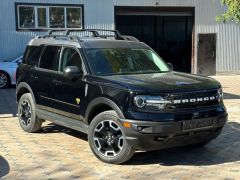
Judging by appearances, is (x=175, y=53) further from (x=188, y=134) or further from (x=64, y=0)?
(x=188, y=134)

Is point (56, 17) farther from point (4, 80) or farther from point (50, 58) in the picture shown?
point (50, 58)

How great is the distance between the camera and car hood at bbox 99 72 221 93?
242 inches

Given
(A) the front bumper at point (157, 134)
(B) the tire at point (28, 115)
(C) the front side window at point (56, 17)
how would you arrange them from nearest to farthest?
(A) the front bumper at point (157, 134) < (B) the tire at point (28, 115) < (C) the front side window at point (56, 17)

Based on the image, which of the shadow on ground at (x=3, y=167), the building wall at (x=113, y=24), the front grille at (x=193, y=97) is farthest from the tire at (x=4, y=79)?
the front grille at (x=193, y=97)

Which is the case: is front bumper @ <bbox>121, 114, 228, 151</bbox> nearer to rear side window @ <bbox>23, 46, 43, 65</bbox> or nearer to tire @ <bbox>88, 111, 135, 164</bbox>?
tire @ <bbox>88, 111, 135, 164</bbox>

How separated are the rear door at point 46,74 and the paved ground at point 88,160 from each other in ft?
2.36

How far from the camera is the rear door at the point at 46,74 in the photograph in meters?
7.73

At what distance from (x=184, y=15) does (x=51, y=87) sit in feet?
49.4

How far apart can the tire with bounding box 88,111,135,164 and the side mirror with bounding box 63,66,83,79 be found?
0.80m

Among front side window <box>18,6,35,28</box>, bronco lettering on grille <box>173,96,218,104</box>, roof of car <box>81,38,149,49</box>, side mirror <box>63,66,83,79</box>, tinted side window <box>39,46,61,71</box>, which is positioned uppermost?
front side window <box>18,6,35,28</box>

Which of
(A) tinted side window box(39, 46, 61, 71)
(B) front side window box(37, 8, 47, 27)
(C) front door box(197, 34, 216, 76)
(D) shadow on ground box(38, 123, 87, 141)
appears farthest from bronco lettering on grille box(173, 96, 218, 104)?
(C) front door box(197, 34, 216, 76)

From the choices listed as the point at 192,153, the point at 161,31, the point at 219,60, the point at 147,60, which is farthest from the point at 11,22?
the point at 192,153

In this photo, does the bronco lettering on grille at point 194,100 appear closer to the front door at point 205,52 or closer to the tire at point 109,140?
the tire at point 109,140

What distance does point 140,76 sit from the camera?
6.80m
